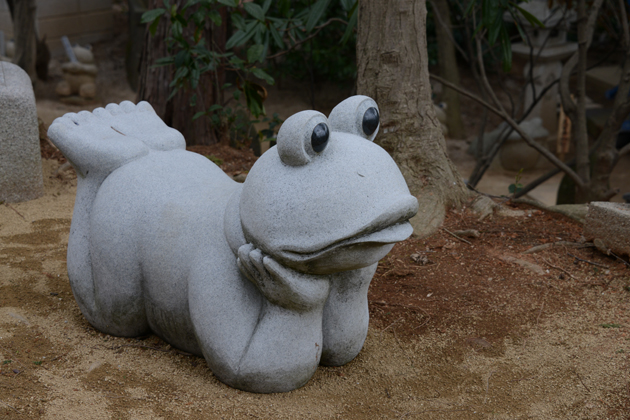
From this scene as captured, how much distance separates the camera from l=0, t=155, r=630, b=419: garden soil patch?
2115 mm

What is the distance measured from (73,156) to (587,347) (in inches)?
91.5

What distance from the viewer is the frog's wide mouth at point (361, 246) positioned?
1852 millimetres

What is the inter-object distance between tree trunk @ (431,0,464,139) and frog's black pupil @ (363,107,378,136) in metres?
5.47

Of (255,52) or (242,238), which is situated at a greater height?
(255,52)

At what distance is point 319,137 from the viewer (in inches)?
72.9

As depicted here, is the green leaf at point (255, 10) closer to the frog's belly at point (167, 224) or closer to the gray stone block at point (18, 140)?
the gray stone block at point (18, 140)

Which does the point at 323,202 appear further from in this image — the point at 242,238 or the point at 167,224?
the point at 167,224

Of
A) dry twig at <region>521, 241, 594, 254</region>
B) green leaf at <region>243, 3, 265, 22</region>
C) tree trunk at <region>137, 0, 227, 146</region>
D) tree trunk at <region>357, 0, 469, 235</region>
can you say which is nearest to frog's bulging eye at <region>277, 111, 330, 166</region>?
tree trunk at <region>357, 0, 469, 235</region>

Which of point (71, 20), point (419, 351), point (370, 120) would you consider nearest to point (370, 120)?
point (370, 120)

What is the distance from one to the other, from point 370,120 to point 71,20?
38.2 ft

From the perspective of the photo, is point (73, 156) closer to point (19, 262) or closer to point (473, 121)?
point (19, 262)

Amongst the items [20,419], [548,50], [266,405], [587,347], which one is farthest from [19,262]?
[548,50]

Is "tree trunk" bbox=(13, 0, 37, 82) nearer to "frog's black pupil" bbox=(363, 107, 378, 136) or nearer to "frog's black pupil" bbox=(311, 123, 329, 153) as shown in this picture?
"frog's black pupil" bbox=(363, 107, 378, 136)

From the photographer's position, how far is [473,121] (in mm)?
11789
